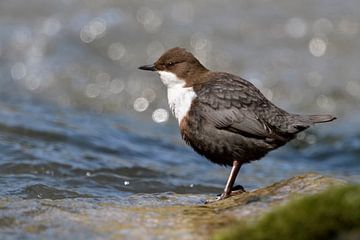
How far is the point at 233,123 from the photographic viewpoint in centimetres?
514

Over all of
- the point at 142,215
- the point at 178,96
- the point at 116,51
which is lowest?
the point at 142,215

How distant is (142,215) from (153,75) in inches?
288

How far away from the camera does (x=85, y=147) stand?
8211 millimetres

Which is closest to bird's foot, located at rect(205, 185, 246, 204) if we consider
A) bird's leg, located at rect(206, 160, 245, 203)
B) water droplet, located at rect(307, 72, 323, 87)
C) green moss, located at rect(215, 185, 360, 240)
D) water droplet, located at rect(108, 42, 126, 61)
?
bird's leg, located at rect(206, 160, 245, 203)

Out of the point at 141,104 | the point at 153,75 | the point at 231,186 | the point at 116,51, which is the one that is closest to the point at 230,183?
the point at 231,186

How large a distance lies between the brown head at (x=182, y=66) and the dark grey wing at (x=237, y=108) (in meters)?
0.30

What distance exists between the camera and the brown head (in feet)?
18.3

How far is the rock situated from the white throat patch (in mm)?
744

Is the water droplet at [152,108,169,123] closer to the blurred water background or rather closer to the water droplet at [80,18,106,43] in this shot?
the blurred water background

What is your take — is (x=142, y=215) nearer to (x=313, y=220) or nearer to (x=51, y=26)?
(x=313, y=220)

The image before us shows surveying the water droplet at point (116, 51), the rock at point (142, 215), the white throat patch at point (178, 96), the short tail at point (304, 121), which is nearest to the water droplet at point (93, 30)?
the water droplet at point (116, 51)

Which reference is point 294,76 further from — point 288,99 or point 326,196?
point 326,196

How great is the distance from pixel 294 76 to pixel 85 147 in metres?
4.17

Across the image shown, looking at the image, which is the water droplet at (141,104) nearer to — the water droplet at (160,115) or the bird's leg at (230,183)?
the water droplet at (160,115)
